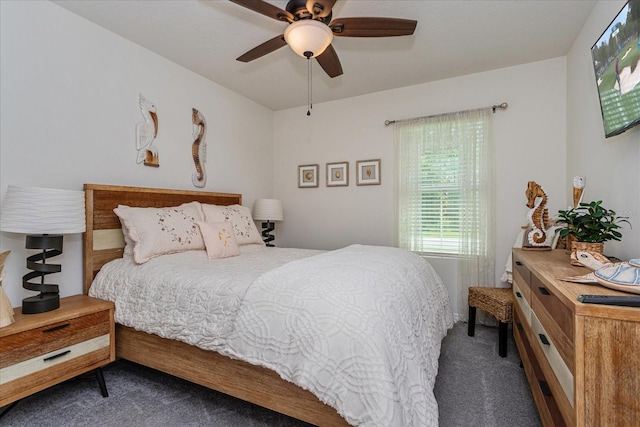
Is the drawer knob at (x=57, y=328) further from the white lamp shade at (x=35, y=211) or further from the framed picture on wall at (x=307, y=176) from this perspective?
the framed picture on wall at (x=307, y=176)

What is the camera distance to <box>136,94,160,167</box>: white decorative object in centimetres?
274

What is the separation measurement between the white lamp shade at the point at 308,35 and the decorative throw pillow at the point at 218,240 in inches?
59.9

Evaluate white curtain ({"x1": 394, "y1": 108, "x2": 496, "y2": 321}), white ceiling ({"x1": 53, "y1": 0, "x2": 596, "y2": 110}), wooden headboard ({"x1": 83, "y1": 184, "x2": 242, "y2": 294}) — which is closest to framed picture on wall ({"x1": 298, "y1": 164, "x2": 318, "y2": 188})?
white ceiling ({"x1": 53, "y1": 0, "x2": 596, "y2": 110})

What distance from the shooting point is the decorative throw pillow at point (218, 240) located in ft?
8.13

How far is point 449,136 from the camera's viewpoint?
3326 mm

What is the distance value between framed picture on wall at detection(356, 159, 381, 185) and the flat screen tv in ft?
7.15

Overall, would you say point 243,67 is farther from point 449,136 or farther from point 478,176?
point 478,176

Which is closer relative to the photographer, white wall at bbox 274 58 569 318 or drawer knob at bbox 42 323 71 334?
drawer knob at bbox 42 323 71 334

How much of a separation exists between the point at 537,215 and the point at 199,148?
10.4 feet

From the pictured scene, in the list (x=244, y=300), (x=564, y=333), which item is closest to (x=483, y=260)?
(x=564, y=333)

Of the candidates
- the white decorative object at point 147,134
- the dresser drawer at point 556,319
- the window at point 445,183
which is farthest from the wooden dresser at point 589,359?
the white decorative object at point 147,134

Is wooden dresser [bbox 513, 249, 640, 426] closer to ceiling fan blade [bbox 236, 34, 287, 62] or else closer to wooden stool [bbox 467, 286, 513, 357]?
Answer: wooden stool [bbox 467, 286, 513, 357]

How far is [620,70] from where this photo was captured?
154cm

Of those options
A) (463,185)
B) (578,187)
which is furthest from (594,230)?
(463,185)
